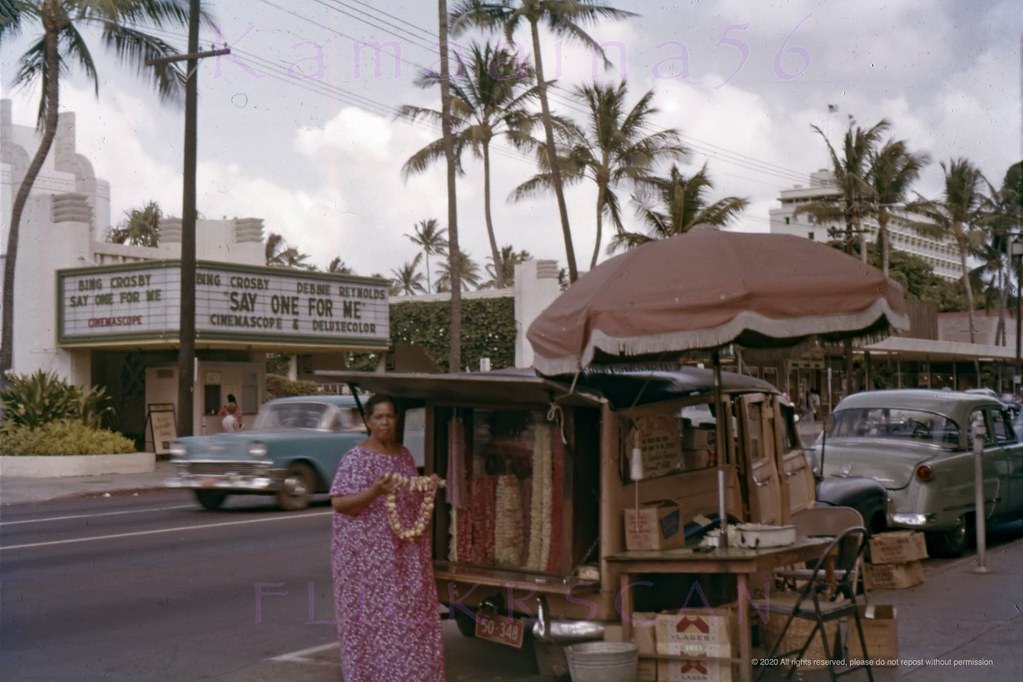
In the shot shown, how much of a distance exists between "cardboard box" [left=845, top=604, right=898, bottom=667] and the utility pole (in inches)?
777

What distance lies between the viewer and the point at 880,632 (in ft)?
24.2

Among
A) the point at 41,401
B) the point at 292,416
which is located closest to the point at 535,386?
the point at 292,416

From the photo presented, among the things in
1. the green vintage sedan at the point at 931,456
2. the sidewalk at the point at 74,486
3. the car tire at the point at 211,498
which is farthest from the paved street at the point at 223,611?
the sidewalk at the point at 74,486

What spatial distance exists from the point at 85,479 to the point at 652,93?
22613 mm

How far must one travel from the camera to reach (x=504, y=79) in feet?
129

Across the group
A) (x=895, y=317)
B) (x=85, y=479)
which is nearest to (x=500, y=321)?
(x=85, y=479)

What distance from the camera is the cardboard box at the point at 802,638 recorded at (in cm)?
743

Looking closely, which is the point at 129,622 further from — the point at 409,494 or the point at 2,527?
the point at 2,527

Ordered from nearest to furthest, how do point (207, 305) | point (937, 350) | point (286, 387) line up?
point (207, 305) < point (286, 387) < point (937, 350)

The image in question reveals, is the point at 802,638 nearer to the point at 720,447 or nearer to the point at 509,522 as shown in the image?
the point at 720,447

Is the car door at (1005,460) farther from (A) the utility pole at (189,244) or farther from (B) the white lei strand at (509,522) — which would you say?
(A) the utility pole at (189,244)

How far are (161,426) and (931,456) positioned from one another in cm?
2173

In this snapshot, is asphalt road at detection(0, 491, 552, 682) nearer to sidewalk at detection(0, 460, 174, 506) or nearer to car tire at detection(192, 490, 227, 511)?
car tire at detection(192, 490, 227, 511)

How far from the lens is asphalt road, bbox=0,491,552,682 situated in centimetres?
816
